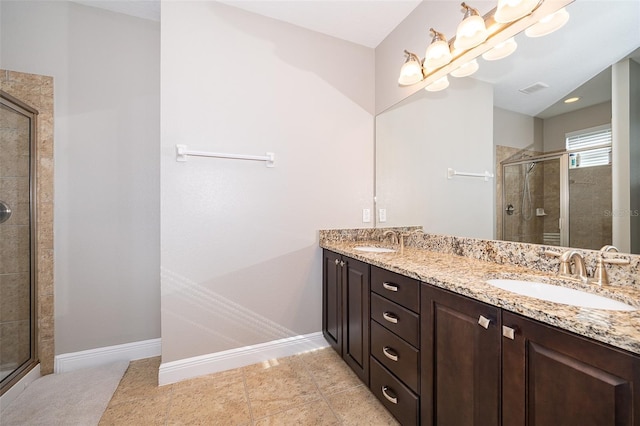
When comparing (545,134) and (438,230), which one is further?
(438,230)

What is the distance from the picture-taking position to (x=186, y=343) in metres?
1.71

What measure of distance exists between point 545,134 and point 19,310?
3.18 metres

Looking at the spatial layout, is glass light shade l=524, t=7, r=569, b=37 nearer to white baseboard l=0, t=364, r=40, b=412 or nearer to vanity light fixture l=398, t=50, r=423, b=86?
vanity light fixture l=398, t=50, r=423, b=86

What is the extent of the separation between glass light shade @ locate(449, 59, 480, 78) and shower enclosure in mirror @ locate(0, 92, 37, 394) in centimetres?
273

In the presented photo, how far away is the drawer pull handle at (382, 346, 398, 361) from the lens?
1247mm

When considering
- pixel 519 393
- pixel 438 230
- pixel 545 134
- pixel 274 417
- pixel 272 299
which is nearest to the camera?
pixel 519 393

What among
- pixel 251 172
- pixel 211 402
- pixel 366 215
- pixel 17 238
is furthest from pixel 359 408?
pixel 17 238

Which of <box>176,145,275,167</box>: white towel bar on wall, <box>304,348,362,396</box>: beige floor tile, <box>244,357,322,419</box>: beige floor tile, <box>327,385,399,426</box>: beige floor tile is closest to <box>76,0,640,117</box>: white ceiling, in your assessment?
<box>176,145,275,167</box>: white towel bar on wall

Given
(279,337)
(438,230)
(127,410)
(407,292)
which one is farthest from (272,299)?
(438,230)

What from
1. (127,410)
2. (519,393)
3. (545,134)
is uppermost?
(545,134)

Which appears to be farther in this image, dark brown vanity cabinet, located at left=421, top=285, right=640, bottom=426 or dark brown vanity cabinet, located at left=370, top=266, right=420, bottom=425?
dark brown vanity cabinet, located at left=370, top=266, right=420, bottom=425

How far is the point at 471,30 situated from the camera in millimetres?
1344

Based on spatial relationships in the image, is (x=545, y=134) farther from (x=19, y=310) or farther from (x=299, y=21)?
(x=19, y=310)

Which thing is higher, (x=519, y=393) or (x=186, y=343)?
(x=519, y=393)
